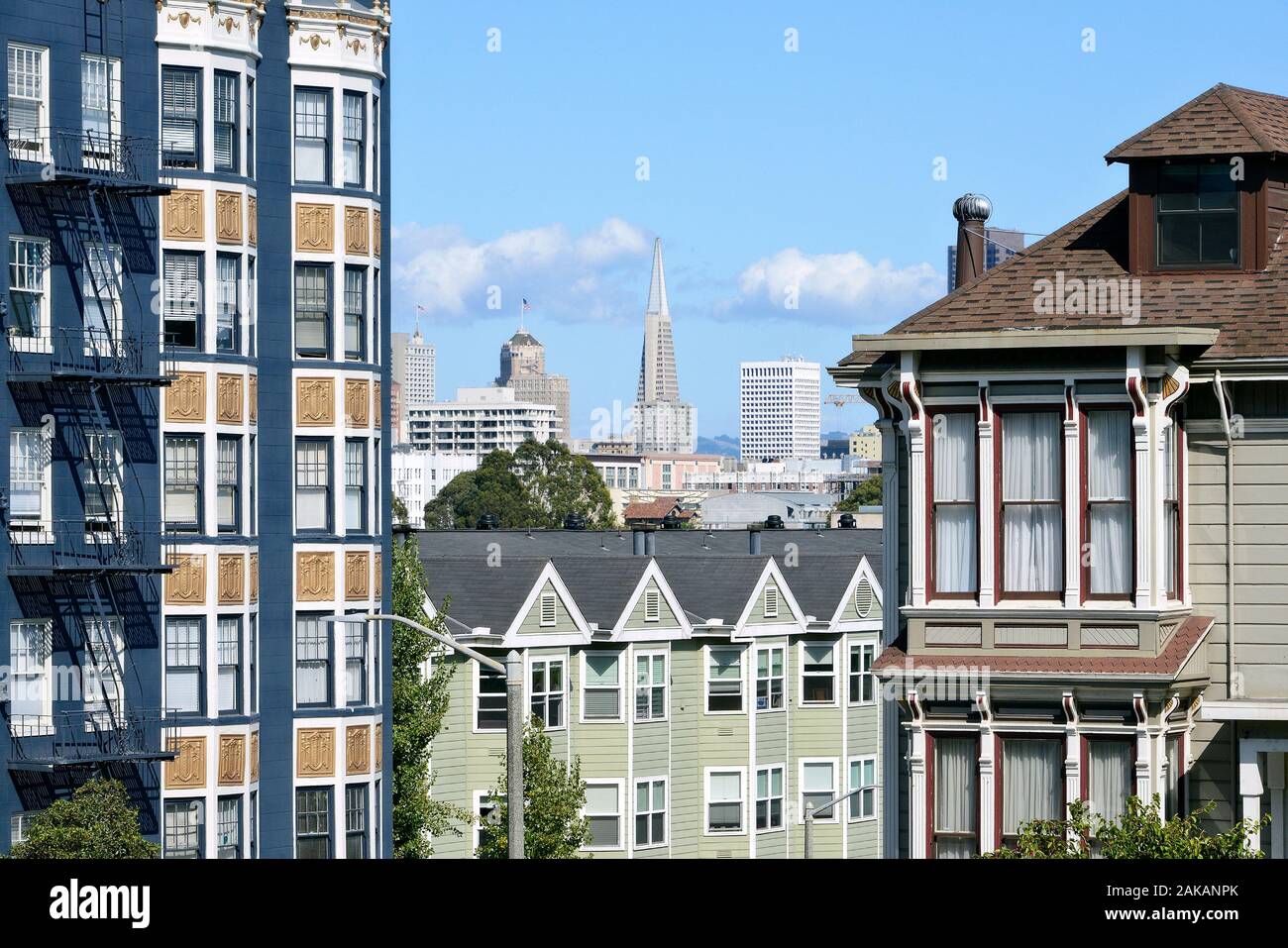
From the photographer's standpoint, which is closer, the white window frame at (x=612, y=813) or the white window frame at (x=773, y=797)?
the white window frame at (x=612, y=813)

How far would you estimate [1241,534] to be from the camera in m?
21.3

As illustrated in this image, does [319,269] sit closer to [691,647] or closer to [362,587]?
[362,587]

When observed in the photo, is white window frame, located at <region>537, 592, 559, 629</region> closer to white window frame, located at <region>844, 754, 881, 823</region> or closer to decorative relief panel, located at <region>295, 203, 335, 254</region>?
white window frame, located at <region>844, 754, 881, 823</region>

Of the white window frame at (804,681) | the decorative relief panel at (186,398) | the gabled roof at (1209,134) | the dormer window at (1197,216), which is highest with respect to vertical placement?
the gabled roof at (1209,134)

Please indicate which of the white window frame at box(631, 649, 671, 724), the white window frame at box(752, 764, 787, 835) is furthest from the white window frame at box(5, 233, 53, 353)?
the white window frame at box(752, 764, 787, 835)

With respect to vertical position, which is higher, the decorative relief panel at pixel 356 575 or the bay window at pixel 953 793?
the decorative relief panel at pixel 356 575

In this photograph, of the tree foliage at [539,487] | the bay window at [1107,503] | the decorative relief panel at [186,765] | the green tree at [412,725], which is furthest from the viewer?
the tree foliage at [539,487]

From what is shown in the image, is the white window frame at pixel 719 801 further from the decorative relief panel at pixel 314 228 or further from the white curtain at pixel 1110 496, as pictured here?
the white curtain at pixel 1110 496

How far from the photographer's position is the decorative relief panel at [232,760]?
37.9 meters

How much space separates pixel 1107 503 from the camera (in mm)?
20844

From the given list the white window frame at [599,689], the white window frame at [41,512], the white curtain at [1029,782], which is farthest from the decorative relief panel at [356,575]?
the white curtain at [1029,782]

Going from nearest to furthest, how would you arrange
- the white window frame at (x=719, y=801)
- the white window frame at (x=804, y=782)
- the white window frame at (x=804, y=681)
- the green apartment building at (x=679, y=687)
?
the green apartment building at (x=679, y=687)
the white window frame at (x=719, y=801)
the white window frame at (x=804, y=782)
the white window frame at (x=804, y=681)

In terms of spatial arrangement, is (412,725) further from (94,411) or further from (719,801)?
(719,801)
